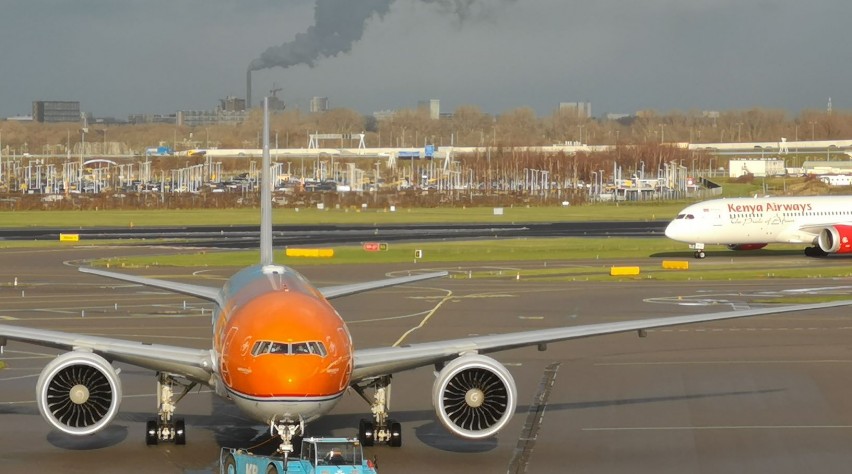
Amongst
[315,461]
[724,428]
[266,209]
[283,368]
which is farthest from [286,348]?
[724,428]

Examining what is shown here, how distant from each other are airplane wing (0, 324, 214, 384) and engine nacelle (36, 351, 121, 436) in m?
0.59

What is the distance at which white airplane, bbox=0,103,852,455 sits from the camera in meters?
22.8

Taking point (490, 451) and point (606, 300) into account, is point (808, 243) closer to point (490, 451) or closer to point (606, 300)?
point (606, 300)

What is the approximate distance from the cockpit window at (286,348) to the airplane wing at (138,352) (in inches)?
107

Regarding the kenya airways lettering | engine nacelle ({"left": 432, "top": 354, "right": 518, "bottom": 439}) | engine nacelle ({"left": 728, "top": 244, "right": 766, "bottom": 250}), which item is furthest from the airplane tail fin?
engine nacelle ({"left": 728, "top": 244, "right": 766, "bottom": 250})

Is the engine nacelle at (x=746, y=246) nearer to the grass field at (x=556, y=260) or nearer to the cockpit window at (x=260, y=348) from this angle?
the grass field at (x=556, y=260)

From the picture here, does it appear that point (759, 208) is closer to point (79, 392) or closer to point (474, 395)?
point (474, 395)

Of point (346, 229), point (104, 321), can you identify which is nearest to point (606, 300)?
point (104, 321)

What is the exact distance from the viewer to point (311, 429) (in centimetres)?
2862

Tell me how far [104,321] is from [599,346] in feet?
62.9

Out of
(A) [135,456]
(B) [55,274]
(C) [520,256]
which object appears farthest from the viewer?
(C) [520,256]

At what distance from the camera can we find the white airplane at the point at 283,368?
74.7 feet

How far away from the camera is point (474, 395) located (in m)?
25.3

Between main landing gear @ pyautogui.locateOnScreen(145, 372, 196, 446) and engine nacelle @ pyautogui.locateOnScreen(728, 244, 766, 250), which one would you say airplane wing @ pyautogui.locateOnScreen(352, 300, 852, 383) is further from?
engine nacelle @ pyautogui.locateOnScreen(728, 244, 766, 250)
